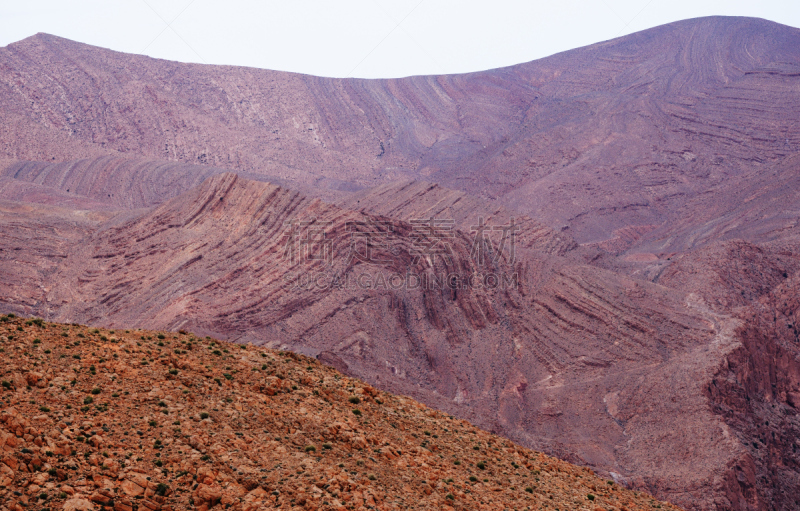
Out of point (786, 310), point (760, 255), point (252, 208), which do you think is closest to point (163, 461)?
point (252, 208)

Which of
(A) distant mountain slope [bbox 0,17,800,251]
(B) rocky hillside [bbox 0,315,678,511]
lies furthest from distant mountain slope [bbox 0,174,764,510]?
(A) distant mountain slope [bbox 0,17,800,251]

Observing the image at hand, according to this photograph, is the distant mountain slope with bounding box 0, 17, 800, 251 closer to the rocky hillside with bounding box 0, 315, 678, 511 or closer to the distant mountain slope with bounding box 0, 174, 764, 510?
the distant mountain slope with bounding box 0, 174, 764, 510

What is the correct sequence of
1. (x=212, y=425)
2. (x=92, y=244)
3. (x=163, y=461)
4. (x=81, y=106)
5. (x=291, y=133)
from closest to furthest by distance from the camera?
(x=163, y=461), (x=212, y=425), (x=92, y=244), (x=81, y=106), (x=291, y=133)

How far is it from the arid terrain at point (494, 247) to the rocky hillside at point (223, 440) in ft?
10.2

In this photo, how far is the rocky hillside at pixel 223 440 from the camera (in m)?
9.74

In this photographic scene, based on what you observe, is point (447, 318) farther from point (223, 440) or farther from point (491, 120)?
point (491, 120)

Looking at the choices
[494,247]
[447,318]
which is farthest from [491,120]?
[447,318]

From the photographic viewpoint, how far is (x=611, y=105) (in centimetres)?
8062

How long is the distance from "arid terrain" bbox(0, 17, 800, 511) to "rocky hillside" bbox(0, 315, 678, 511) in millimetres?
3110

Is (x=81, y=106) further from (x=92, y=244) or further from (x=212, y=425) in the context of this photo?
(x=212, y=425)

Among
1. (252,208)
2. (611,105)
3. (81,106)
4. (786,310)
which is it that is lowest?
(786,310)

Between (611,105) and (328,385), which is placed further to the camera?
(611,105)

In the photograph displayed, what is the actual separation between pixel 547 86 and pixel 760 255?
187 ft

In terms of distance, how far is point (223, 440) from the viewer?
1122 centimetres
